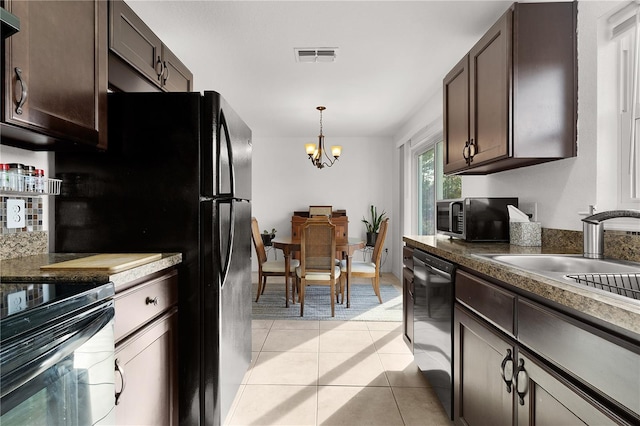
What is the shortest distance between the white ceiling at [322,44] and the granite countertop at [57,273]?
158cm

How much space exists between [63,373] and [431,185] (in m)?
4.21

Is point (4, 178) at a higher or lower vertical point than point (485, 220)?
higher

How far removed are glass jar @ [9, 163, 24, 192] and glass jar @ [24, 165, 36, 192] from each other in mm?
13

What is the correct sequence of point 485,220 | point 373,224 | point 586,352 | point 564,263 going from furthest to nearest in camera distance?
1. point 373,224
2. point 485,220
3. point 564,263
4. point 586,352

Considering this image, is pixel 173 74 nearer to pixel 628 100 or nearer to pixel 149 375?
pixel 149 375

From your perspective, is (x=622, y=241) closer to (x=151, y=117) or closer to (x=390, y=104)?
(x=151, y=117)

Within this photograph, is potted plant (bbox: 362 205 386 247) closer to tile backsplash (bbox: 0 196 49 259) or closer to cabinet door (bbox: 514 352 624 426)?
cabinet door (bbox: 514 352 624 426)

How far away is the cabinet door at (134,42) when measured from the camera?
5.14 feet

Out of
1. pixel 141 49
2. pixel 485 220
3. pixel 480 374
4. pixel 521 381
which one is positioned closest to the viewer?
pixel 521 381

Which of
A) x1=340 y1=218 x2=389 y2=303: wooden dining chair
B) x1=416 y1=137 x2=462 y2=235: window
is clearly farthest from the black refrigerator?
x1=416 y1=137 x2=462 y2=235: window

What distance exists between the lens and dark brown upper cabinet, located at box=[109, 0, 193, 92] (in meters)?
1.58

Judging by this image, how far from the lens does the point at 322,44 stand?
2.48 m

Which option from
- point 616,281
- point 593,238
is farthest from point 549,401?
point 593,238

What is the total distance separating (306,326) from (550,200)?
2.29 m
